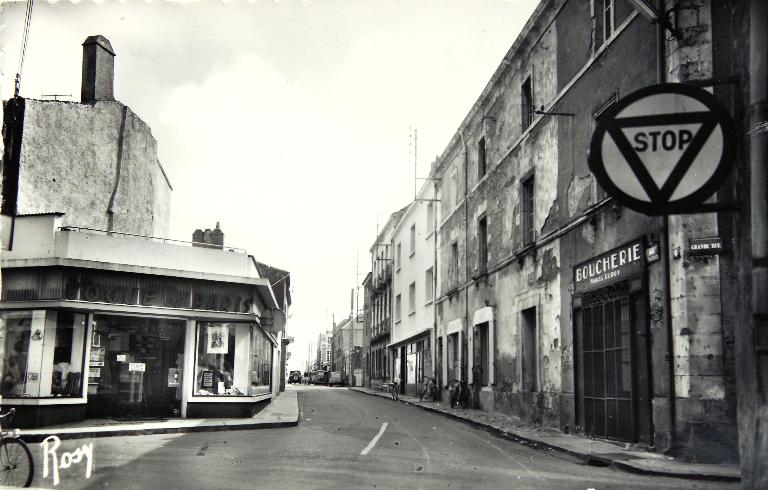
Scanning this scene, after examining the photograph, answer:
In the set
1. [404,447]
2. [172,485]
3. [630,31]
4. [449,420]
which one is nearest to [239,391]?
[449,420]

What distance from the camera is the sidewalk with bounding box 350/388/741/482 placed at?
8477 millimetres

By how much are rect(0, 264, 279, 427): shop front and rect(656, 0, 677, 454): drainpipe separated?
10505mm

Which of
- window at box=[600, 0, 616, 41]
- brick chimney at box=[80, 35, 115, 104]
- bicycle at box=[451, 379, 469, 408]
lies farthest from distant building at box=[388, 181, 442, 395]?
window at box=[600, 0, 616, 41]

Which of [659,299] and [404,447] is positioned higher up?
[659,299]

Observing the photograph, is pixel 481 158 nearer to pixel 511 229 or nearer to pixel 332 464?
pixel 511 229

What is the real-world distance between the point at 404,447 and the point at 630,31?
791 cm

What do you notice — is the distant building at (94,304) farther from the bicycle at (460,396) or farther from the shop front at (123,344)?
the bicycle at (460,396)

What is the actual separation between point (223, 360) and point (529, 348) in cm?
755

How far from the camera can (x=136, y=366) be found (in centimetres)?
1681

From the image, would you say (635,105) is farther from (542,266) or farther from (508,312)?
(508,312)

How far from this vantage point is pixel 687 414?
9.61 meters

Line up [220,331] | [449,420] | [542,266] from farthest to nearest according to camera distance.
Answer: [449,420] < [220,331] < [542,266]

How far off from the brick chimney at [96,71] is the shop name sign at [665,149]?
2179 centimetres
